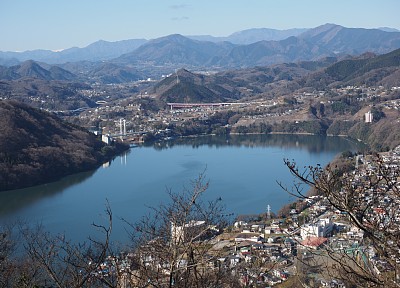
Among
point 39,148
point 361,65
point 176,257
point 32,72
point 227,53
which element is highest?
point 227,53

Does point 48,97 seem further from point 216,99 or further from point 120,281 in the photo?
point 120,281

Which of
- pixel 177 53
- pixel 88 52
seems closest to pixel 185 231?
pixel 177 53

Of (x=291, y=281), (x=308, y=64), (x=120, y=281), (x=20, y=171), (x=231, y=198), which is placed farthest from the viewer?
(x=308, y=64)

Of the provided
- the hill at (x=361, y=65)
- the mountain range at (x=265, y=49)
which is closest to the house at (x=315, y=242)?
the hill at (x=361, y=65)

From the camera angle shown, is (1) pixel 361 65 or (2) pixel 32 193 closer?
(2) pixel 32 193

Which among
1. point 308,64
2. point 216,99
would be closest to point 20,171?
point 216,99

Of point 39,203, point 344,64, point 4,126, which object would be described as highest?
point 344,64

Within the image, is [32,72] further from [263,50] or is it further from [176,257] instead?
[176,257]

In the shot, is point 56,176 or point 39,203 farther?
point 56,176

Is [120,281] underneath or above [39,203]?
above
